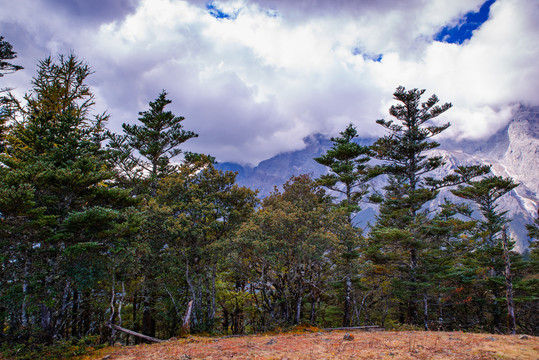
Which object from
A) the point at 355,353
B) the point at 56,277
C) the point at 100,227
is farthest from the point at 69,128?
the point at 355,353

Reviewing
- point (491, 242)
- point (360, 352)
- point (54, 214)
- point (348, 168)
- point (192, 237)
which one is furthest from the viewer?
point (491, 242)

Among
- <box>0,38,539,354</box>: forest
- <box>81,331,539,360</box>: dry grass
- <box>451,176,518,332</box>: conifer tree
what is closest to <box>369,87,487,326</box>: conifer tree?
<box>0,38,539,354</box>: forest

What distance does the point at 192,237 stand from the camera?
1516 cm

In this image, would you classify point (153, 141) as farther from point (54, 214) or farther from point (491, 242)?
point (491, 242)

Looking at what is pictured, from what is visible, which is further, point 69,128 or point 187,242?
point 187,242

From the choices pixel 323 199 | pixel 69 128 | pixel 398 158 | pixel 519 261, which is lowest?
pixel 519 261

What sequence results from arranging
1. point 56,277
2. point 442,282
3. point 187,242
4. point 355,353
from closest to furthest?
point 355,353
point 56,277
point 187,242
point 442,282

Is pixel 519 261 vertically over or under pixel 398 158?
under

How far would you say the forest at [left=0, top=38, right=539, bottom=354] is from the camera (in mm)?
9508

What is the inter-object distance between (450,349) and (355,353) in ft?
8.02

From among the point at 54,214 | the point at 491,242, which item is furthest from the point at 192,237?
the point at 491,242

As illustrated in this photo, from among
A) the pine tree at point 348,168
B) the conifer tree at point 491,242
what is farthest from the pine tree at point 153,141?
the conifer tree at point 491,242

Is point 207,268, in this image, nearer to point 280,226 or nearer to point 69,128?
point 280,226

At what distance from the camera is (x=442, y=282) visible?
20984 millimetres
